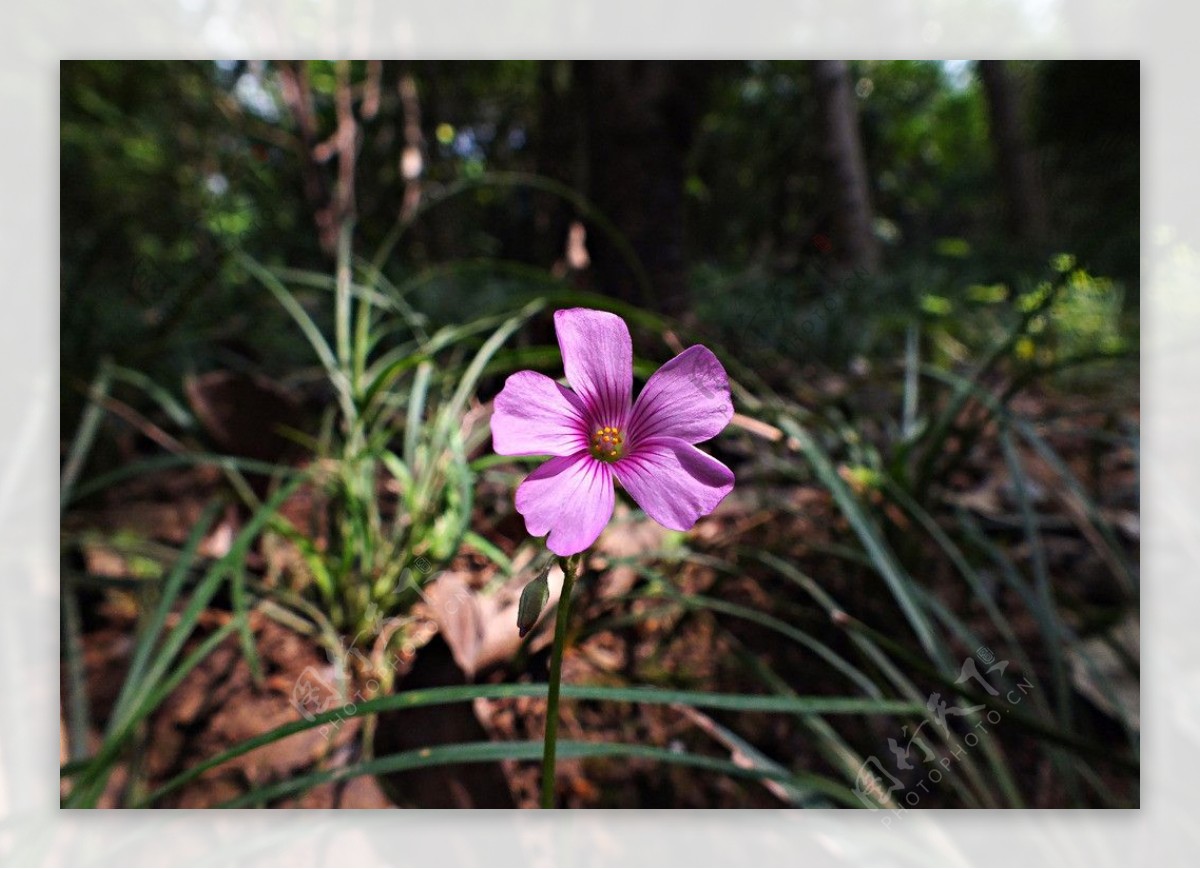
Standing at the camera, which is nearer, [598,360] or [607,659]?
[598,360]

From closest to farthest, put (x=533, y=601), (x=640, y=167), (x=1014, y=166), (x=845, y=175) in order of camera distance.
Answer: (x=533, y=601) < (x=640, y=167) < (x=1014, y=166) < (x=845, y=175)

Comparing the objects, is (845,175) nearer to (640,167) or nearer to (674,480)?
(640,167)

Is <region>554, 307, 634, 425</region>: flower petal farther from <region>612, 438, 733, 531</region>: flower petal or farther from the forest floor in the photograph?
the forest floor

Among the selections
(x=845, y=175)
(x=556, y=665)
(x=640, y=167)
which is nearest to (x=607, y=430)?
(x=556, y=665)

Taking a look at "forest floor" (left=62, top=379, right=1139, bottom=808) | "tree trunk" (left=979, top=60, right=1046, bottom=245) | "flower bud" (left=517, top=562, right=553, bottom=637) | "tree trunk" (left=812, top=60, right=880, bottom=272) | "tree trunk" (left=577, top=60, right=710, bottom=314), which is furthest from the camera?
"tree trunk" (left=812, top=60, right=880, bottom=272)

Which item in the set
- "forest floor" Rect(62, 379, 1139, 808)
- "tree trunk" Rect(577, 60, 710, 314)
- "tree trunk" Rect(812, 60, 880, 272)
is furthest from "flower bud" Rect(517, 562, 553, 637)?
"tree trunk" Rect(812, 60, 880, 272)

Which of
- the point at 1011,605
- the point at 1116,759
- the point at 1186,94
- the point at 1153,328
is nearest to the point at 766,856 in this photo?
the point at 1116,759

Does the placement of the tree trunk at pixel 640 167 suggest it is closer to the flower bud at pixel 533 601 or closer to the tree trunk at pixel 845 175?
the flower bud at pixel 533 601
